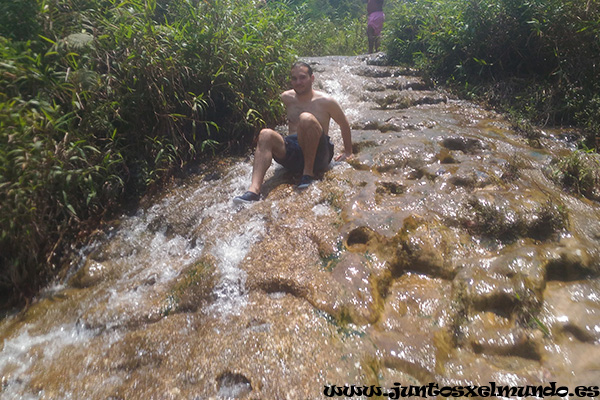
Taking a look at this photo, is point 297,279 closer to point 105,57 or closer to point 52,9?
point 105,57

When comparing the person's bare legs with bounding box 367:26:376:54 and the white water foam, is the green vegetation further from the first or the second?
the person's bare legs with bounding box 367:26:376:54

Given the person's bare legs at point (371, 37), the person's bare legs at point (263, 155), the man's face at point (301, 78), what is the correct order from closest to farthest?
the person's bare legs at point (263, 155) < the man's face at point (301, 78) < the person's bare legs at point (371, 37)

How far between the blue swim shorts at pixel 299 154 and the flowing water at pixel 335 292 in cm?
14

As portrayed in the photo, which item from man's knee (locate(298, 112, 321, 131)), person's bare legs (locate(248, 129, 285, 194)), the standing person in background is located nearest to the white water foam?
person's bare legs (locate(248, 129, 285, 194))

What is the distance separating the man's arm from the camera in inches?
129

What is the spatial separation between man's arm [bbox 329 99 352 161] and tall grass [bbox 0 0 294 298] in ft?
3.64

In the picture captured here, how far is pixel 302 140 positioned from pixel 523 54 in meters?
3.92

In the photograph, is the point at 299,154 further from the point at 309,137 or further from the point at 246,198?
the point at 246,198

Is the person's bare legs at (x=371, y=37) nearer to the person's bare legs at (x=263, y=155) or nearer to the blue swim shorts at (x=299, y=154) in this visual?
the blue swim shorts at (x=299, y=154)

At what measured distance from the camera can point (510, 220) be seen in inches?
92.7

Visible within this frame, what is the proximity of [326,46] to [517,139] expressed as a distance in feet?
20.7

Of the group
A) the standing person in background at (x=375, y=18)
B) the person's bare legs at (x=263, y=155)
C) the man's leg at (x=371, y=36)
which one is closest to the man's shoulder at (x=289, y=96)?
the person's bare legs at (x=263, y=155)

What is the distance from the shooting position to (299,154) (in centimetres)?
322

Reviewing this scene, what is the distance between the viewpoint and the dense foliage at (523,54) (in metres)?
4.04
